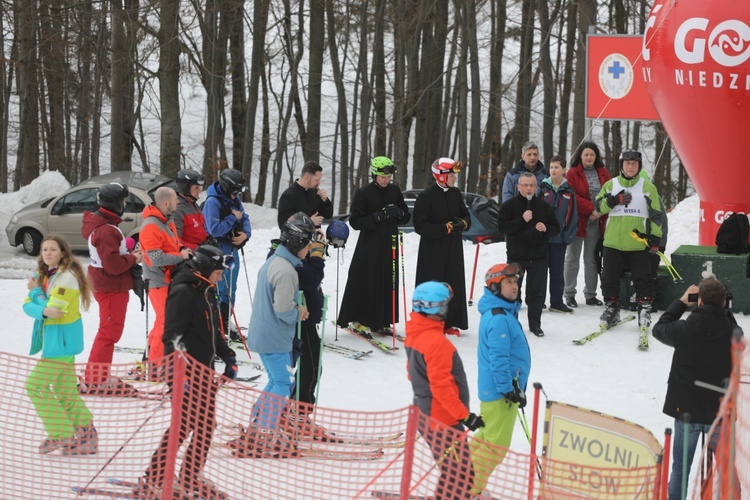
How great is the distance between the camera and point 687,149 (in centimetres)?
1141

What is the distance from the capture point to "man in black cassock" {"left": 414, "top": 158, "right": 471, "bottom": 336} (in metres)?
9.20

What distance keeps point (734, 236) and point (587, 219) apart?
5.36 ft

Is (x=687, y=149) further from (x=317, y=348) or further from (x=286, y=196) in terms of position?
(x=317, y=348)

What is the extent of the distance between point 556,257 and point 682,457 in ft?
16.4

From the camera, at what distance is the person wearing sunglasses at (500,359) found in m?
5.36

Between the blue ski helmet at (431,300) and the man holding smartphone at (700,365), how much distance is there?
1427 mm

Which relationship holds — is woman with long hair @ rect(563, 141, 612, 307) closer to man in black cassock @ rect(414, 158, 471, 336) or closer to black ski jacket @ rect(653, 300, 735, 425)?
man in black cassock @ rect(414, 158, 471, 336)

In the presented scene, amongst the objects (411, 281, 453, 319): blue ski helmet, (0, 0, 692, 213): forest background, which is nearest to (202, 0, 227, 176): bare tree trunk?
(0, 0, 692, 213): forest background

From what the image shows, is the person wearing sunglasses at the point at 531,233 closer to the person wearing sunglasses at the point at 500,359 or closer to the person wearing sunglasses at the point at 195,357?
the person wearing sunglasses at the point at 500,359

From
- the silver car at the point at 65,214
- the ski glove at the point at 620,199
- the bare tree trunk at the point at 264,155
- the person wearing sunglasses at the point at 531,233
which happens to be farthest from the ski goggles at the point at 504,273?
the bare tree trunk at the point at 264,155

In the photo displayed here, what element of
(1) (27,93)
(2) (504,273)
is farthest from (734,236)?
(1) (27,93)

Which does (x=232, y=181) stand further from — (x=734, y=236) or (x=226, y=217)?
(x=734, y=236)

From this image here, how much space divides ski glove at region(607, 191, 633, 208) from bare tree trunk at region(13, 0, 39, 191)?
1537 centimetres

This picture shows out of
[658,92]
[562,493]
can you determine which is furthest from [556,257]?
[562,493]
